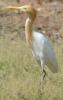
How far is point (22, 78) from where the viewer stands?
884 cm

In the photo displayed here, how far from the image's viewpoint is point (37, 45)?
8.41 m

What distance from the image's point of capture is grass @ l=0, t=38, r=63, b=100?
25.2 ft

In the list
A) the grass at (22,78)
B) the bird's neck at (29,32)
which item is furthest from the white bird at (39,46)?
the grass at (22,78)

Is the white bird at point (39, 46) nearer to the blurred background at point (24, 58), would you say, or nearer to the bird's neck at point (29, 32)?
the bird's neck at point (29, 32)

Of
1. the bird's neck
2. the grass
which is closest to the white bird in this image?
the bird's neck

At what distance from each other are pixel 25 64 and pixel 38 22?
18.8 feet

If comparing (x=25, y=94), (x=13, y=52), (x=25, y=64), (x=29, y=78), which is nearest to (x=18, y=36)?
(x=13, y=52)

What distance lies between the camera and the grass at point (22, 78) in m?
7.68

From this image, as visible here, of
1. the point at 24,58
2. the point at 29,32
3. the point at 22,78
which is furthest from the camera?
the point at 24,58

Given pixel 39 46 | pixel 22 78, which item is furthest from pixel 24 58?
pixel 39 46

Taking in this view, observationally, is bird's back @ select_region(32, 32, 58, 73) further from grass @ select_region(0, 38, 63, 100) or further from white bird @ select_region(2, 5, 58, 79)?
grass @ select_region(0, 38, 63, 100)

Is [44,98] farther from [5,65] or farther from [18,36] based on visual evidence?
[18,36]

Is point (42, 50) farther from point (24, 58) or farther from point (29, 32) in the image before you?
point (24, 58)

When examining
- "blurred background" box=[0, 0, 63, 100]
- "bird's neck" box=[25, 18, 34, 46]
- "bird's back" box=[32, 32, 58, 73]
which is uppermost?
"bird's neck" box=[25, 18, 34, 46]
